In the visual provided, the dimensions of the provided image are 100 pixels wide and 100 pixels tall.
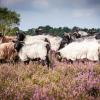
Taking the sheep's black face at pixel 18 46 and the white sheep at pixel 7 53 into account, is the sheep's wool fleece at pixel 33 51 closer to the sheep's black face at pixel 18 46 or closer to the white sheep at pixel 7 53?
the sheep's black face at pixel 18 46

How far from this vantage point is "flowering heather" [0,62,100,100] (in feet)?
25.3

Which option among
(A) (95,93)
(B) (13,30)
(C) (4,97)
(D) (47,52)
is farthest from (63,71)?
(B) (13,30)

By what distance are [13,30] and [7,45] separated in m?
36.5

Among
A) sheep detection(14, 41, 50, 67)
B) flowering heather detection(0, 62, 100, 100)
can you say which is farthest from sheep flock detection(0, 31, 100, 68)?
flowering heather detection(0, 62, 100, 100)

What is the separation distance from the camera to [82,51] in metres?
13.7

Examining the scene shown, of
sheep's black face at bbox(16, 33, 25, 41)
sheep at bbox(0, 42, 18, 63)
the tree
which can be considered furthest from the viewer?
the tree

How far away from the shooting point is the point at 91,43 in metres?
13.8

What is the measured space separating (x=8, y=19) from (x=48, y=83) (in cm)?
4365

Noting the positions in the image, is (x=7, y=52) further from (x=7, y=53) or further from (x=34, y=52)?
(x=34, y=52)

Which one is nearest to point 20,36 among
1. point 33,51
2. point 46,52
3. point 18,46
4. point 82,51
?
point 18,46

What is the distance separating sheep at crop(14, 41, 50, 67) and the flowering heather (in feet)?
3.27

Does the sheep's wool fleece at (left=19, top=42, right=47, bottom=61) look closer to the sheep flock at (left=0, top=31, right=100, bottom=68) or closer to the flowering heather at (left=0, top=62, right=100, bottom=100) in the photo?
the sheep flock at (left=0, top=31, right=100, bottom=68)

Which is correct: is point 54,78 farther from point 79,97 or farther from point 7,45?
point 7,45

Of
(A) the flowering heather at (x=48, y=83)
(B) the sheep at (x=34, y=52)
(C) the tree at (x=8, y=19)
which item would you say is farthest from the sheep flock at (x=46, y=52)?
(C) the tree at (x=8, y=19)
